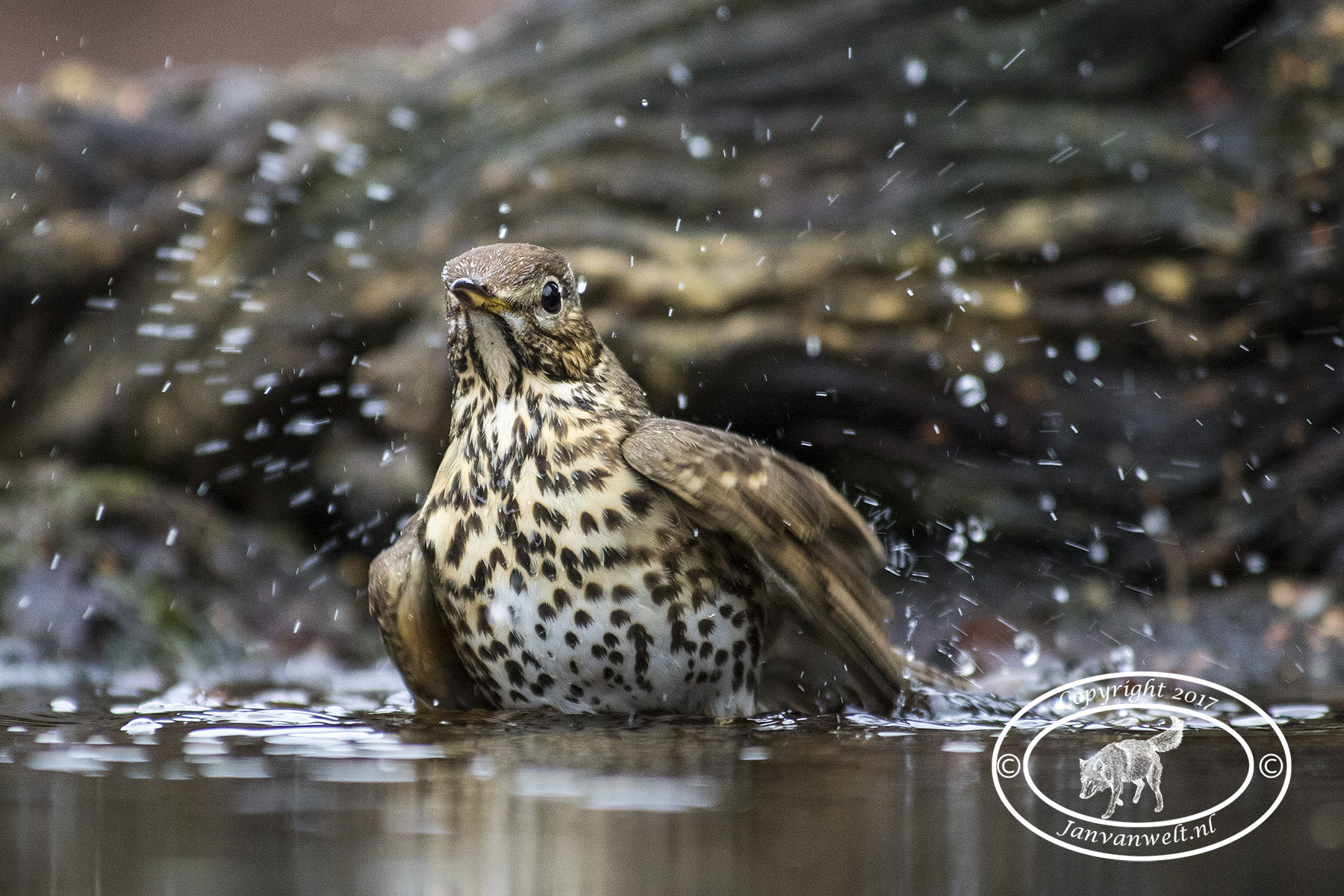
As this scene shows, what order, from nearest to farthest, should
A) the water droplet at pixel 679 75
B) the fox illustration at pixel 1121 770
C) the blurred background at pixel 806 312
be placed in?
the fox illustration at pixel 1121 770
the blurred background at pixel 806 312
the water droplet at pixel 679 75

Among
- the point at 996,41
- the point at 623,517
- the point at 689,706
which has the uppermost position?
the point at 996,41

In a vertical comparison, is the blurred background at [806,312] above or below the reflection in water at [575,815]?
above

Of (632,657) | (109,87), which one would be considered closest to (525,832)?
(632,657)

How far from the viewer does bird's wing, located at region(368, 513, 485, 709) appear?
335cm

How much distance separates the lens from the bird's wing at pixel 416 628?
3352mm

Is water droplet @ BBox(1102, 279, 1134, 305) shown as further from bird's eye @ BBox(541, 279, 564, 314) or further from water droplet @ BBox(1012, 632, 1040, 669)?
bird's eye @ BBox(541, 279, 564, 314)

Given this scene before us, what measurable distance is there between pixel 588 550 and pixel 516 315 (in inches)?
25.3

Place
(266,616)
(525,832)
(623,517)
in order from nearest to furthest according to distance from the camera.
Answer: (525,832), (623,517), (266,616)

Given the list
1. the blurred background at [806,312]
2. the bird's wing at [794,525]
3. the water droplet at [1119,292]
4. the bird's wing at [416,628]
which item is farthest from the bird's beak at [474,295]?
the water droplet at [1119,292]

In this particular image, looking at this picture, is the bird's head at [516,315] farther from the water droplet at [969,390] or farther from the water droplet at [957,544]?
the water droplet at [957,544]

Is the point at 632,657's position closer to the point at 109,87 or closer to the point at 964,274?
the point at 964,274

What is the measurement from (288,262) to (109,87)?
169 cm

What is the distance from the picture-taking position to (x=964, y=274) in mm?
5594

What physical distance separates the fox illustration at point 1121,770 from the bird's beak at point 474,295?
5.71ft
